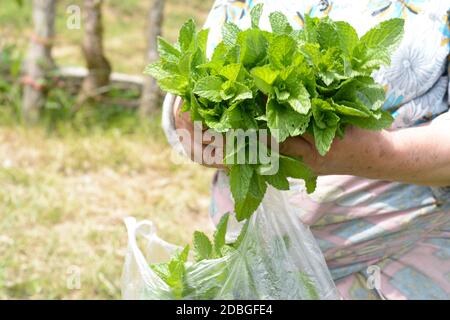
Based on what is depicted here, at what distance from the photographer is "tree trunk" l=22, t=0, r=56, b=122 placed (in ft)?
11.1

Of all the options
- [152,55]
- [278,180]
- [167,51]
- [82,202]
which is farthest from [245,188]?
[152,55]

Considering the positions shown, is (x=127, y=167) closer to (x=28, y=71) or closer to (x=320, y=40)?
(x=28, y=71)

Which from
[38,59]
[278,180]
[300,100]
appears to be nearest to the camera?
[300,100]

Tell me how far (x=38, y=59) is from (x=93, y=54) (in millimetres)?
280

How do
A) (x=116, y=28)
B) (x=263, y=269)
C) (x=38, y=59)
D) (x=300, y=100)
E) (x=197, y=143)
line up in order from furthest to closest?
(x=116, y=28), (x=38, y=59), (x=263, y=269), (x=197, y=143), (x=300, y=100)

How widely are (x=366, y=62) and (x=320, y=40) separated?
3.4 inches

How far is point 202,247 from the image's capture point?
141 cm

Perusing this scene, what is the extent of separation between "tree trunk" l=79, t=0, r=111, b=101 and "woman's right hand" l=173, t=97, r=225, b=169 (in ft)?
7.35

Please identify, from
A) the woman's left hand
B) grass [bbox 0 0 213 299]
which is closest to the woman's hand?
the woman's left hand

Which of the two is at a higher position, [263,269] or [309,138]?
[309,138]

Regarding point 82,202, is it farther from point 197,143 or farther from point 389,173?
point 389,173

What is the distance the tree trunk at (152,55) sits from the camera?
342cm

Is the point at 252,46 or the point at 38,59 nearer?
the point at 252,46
